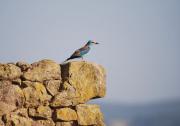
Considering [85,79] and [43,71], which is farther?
[85,79]

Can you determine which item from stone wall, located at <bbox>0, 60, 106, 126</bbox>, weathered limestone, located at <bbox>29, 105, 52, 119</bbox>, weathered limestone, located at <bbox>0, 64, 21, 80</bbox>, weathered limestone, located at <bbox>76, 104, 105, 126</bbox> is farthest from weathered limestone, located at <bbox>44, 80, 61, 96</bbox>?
weathered limestone, located at <bbox>0, 64, 21, 80</bbox>

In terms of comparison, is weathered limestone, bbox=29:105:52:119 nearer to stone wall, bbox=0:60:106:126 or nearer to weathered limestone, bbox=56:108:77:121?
stone wall, bbox=0:60:106:126

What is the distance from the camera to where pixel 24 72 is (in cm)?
5153

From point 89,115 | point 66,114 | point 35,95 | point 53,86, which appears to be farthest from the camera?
point 89,115

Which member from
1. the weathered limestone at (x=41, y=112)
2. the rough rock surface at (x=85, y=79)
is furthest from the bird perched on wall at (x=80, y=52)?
the weathered limestone at (x=41, y=112)

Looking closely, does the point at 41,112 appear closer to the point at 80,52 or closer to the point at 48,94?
the point at 48,94

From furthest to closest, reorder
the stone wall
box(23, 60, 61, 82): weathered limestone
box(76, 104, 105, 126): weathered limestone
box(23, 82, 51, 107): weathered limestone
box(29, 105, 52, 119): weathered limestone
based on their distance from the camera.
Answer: box(76, 104, 105, 126): weathered limestone
box(23, 60, 61, 82): weathered limestone
box(23, 82, 51, 107): weathered limestone
box(29, 105, 52, 119): weathered limestone
the stone wall

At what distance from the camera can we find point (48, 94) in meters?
51.8

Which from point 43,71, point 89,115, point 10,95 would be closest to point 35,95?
point 10,95

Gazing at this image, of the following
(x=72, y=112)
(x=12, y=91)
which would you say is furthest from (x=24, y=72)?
(x=72, y=112)

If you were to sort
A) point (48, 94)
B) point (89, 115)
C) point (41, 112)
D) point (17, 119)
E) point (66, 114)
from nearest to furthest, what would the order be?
point (17, 119) < point (41, 112) < point (66, 114) < point (48, 94) < point (89, 115)

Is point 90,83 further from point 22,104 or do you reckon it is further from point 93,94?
point 22,104

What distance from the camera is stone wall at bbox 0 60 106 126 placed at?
165ft

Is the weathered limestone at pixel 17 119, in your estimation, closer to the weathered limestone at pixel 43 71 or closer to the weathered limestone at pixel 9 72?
the weathered limestone at pixel 9 72
